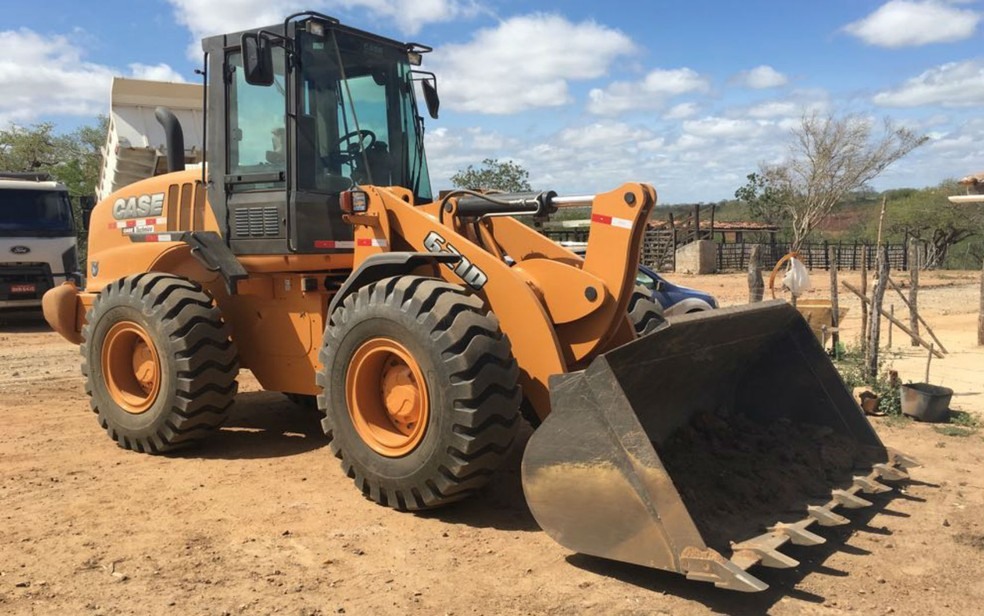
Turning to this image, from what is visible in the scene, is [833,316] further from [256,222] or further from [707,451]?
[256,222]

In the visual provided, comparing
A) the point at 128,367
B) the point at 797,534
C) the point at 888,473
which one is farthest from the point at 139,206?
the point at 888,473

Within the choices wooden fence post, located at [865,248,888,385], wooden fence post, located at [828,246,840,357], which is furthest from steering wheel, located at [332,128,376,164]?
wooden fence post, located at [828,246,840,357]

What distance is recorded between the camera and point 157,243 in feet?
20.9

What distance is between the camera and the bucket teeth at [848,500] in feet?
14.3

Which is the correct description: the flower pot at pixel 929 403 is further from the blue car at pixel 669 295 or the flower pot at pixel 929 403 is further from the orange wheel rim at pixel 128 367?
the orange wheel rim at pixel 128 367

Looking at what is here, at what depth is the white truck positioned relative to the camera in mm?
13828

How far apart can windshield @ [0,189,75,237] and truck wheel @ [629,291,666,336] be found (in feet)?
40.7

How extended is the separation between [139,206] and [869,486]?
19.6ft

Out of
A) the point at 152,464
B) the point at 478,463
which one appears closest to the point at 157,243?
the point at 152,464

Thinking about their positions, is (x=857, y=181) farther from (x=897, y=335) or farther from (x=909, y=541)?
(x=909, y=541)

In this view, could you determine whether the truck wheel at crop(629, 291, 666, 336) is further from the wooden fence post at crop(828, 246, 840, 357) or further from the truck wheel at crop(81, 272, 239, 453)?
the wooden fence post at crop(828, 246, 840, 357)

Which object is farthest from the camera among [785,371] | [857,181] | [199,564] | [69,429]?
[857,181]

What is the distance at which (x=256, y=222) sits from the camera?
5875 millimetres

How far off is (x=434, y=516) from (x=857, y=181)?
33227mm
